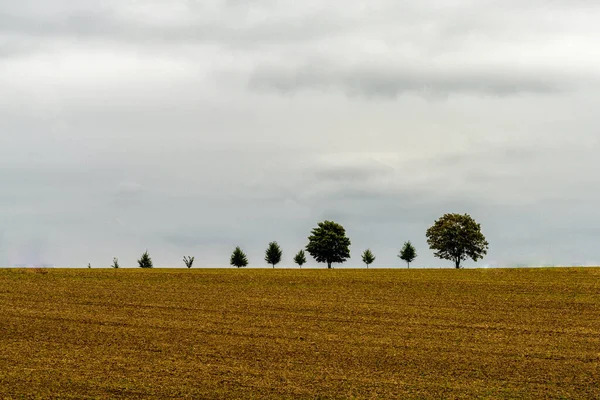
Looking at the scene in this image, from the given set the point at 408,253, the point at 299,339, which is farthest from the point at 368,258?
the point at 299,339

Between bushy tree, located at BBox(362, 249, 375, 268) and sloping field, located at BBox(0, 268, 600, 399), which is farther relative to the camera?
bushy tree, located at BBox(362, 249, 375, 268)

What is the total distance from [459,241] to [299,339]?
71.5 meters

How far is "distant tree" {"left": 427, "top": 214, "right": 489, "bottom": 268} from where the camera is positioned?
98.7 meters

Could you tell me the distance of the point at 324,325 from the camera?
33.9 meters

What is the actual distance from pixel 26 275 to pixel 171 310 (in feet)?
68.5

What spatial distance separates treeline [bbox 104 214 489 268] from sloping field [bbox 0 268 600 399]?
158ft

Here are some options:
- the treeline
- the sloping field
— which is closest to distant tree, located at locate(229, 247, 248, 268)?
the treeline

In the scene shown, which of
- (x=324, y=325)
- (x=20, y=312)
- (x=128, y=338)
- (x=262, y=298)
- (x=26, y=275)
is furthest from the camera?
(x=26, y=275)

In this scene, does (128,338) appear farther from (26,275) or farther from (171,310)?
(26,275)

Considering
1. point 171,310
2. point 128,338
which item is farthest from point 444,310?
point 128,338

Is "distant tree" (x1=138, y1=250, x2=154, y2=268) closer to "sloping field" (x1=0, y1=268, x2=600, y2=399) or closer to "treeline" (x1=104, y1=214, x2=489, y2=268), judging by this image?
"treeline" (x1=104, y1=214, x2=489, y2=268)

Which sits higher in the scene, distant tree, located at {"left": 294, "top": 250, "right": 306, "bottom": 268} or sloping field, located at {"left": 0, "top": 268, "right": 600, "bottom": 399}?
distant tree, located at {"left": 294, "top": 250, "right": 306, "bottom": 268}

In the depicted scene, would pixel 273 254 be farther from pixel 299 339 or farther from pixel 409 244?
pixel 299 339

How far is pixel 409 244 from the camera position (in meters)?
111
